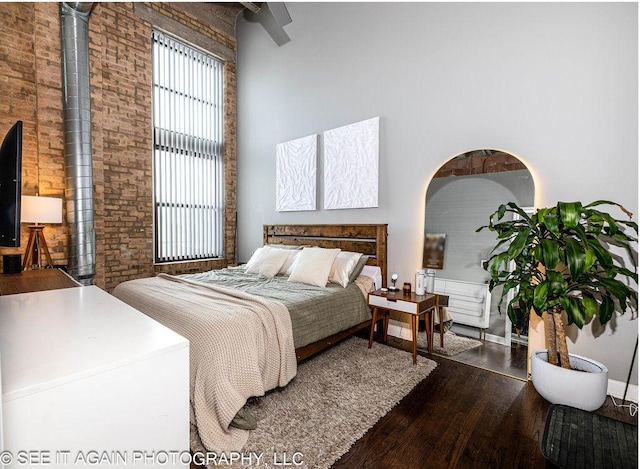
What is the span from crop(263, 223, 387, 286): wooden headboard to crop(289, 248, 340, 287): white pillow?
394 mm

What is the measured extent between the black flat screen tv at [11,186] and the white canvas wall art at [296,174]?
3154 mm

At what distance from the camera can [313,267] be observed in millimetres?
3227

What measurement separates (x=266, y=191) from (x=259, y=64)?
6.66 feet

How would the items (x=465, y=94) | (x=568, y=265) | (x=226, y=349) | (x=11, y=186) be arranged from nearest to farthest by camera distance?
1. (x=11, y=186)
2. (x=226, y=349)
3. (x=568, y=265)
4. (x=465, y=94)

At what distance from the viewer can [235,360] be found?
184cm

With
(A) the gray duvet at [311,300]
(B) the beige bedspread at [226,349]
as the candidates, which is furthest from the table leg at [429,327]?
(B) the beige bedspread at [226,349]

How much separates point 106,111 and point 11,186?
3.72 metres

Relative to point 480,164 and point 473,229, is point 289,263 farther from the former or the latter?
point 480,164

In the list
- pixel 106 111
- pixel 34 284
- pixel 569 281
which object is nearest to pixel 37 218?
pixel 34 284

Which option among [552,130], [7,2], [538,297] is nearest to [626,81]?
[552,130]

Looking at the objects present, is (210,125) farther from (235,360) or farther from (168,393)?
(168,393)

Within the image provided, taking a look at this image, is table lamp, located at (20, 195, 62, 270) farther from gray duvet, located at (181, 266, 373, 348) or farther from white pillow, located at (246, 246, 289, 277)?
white pillow, located at (246, 246, 289, 277)

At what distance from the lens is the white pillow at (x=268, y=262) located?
11.8ft

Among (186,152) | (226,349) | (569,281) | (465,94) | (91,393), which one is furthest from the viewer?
(186,152)
